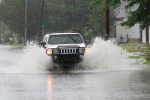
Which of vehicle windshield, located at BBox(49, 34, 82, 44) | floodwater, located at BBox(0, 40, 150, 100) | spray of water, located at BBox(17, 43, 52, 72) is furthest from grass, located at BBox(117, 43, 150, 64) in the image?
spray of water, located at BBox(17, 43, 52, 72)

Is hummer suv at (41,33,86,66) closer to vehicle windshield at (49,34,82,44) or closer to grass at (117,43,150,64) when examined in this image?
vehicle windshield at (49,34,82,44)

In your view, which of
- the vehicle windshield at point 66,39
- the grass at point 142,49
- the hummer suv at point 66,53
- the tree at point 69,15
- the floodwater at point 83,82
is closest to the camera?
the floodwater at point 83,82

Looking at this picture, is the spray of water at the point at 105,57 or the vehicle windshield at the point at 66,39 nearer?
the spray of water at the point at 105,57

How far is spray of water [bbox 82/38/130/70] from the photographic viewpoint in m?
18.5

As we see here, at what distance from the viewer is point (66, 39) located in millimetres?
19781

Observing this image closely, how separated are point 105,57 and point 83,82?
5.62 meters

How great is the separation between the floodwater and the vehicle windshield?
1258 mm

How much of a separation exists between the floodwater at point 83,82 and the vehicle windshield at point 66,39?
126 cm

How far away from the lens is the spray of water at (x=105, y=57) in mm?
18484

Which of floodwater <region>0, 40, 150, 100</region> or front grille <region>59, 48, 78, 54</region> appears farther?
front grille <region>59, 48, 78, 54</region>

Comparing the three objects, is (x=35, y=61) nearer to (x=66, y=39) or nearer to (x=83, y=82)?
(x=66, y=39)

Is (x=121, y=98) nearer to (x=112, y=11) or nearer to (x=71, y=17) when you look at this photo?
(x=112, y=11)

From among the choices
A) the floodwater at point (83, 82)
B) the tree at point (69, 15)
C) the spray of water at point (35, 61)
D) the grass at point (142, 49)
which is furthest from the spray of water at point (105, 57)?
the tree at point (69, 15)

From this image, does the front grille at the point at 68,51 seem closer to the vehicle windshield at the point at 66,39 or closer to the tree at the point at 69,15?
the vehicle windshield at the point at 66,39
